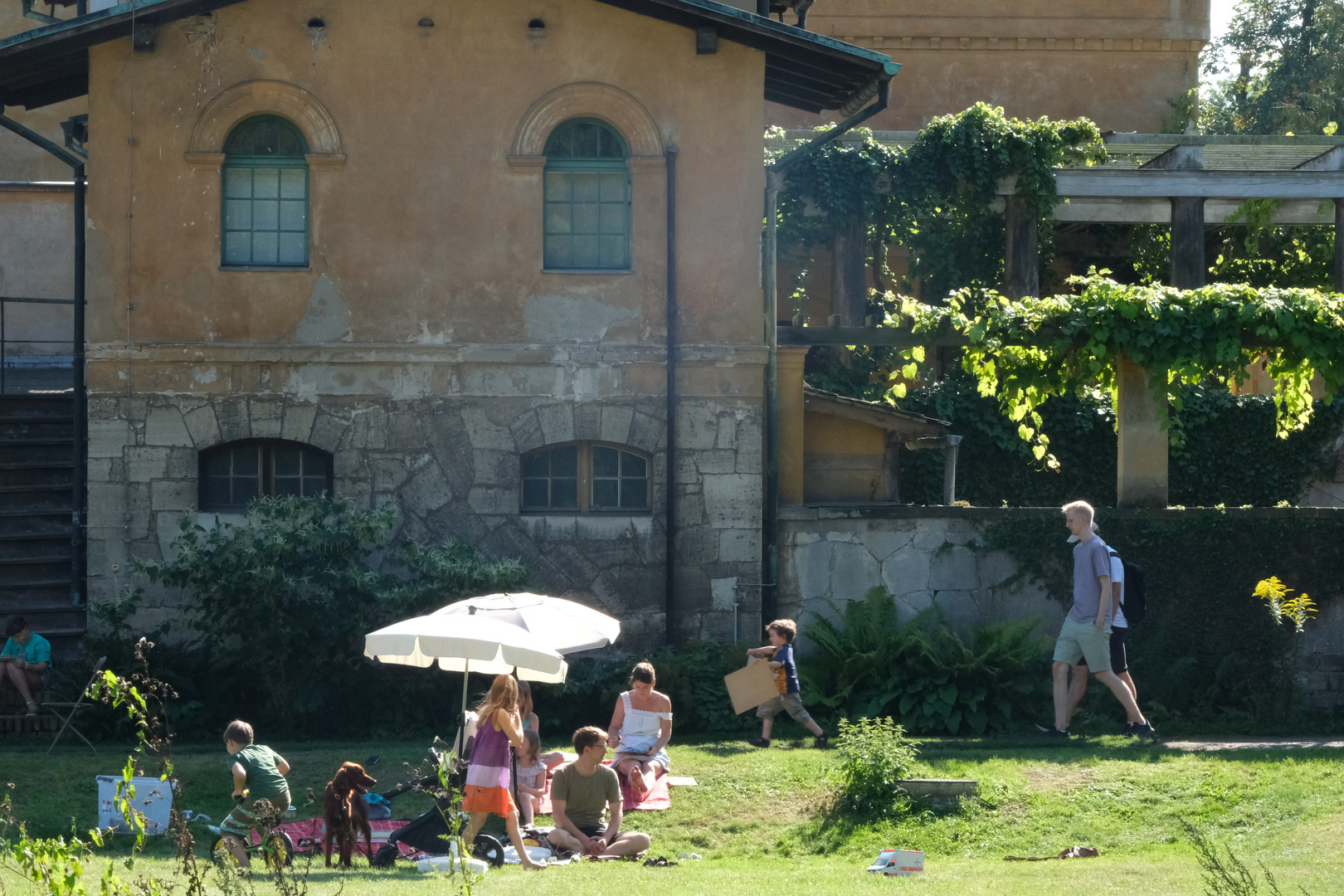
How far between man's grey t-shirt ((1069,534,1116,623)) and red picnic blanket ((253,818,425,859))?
18.1ft

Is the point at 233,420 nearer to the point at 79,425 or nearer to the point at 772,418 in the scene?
the point at 79,425

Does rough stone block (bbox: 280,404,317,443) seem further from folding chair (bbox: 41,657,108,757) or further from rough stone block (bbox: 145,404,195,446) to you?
folding chair (bbox: 41,657,108,757)

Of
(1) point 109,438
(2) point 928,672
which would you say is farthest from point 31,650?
(2) point 928,672

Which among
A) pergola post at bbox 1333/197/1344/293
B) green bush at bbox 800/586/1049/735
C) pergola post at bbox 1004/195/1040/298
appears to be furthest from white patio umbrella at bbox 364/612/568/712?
pergola post at bbox 1333/197/1344/293

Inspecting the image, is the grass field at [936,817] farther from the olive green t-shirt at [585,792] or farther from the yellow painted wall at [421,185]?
the yellow painted wall at [421,185]

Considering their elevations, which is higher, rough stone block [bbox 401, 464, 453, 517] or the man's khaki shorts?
rough stone block [bbox 401, 464, 453, 517]

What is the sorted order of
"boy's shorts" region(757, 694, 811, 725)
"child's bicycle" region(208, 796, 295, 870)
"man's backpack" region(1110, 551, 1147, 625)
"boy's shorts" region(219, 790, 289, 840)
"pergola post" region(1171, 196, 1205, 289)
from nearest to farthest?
"child's bicycle" region(208, 796, 295, 870) → "boy's shorts" region(219, 790, 289, 840) → "man's backpack" region(1110, 551, 1147, 625) → "boy's shorts" region(757, 694, 811, 725) → "pergola post" region(1171, 196, 1205, 289)

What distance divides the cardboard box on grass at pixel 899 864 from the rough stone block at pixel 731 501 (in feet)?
19.3

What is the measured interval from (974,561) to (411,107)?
275 inches

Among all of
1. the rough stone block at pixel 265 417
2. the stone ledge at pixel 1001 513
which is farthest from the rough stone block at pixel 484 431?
the stone ledge at pixel 1001 513

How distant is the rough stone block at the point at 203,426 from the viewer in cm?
1441

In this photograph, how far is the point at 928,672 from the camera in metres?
13.4

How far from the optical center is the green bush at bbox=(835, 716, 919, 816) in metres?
10.3

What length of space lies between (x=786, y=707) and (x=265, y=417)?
5.77 meters
